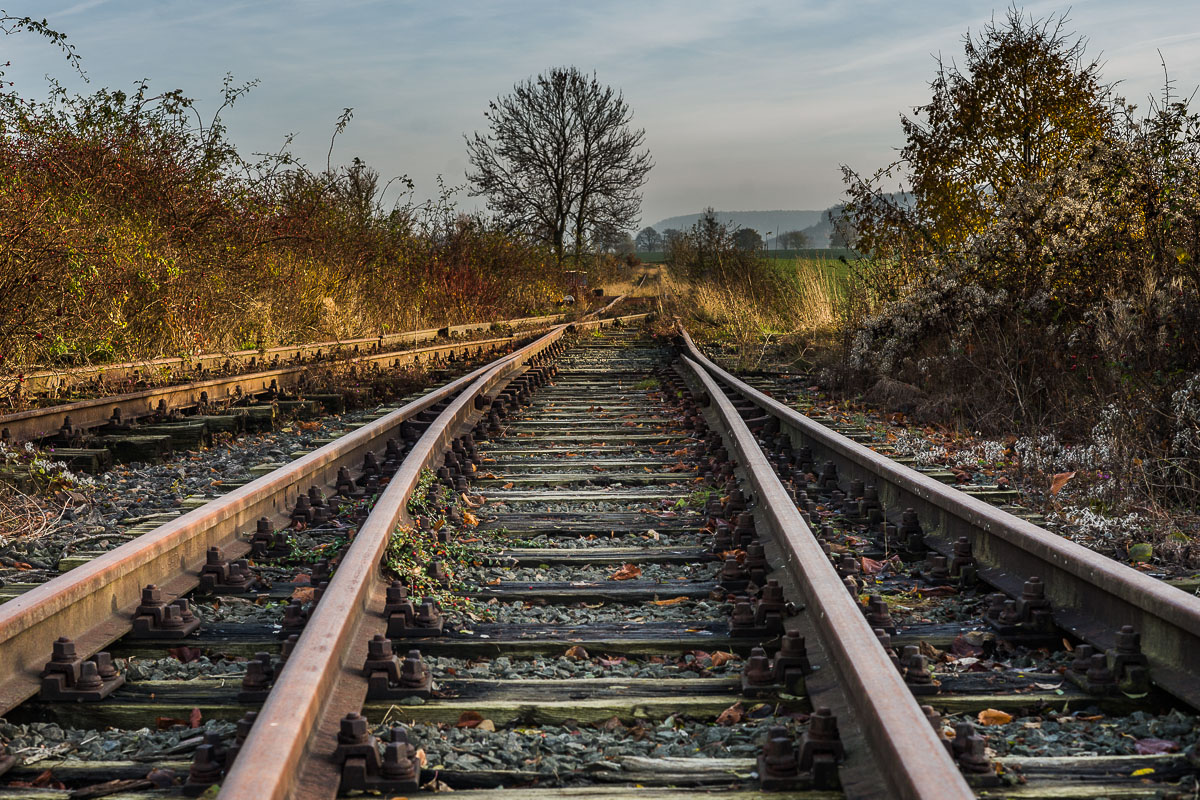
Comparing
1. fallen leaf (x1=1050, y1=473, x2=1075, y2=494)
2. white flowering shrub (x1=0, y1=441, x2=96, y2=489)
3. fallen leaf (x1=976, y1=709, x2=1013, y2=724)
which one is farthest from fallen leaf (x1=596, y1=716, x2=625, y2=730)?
white flowering shrub (x1=0, y1=441, x2=96, y2=489)

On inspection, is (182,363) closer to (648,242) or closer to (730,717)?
(730,717)

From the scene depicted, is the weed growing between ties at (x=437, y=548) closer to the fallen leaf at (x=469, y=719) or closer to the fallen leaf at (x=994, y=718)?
the fallen leaf at (x=469, y=719)

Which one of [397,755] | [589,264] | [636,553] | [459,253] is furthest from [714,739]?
[589,264]

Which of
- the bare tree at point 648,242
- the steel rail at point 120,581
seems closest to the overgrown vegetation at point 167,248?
the steel rail at point 120,581

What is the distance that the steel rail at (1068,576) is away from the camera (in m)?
2.77

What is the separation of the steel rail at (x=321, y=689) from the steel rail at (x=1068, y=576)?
215 cm

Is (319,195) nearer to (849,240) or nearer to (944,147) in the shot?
(849,240)

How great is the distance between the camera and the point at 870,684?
234 cm

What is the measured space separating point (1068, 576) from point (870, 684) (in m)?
1.44

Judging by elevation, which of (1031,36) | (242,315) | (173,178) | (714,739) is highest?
(1031,36)

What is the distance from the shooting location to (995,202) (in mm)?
10445

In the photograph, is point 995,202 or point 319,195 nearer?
point 995,202

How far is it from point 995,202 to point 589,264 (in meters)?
36.3

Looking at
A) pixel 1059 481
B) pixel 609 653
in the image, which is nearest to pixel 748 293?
pixel 1059 481
